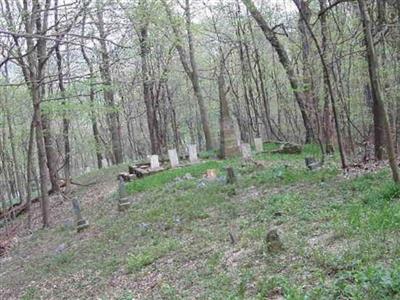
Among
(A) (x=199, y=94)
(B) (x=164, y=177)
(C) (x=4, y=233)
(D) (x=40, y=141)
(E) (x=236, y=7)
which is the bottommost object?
(C) (x=4, y=233)

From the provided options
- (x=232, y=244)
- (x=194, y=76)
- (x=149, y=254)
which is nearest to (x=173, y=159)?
(x=194, y=76)

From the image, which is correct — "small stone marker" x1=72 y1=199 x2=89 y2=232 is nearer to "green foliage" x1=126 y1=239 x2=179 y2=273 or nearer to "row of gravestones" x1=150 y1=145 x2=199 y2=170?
"green foliage" x1=126 y1=239 x2=179 y2=273

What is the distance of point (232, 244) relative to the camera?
7.44 meters

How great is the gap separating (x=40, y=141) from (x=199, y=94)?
9.81m

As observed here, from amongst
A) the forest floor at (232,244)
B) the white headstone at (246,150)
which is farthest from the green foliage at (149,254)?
the white headstone at (246,150)

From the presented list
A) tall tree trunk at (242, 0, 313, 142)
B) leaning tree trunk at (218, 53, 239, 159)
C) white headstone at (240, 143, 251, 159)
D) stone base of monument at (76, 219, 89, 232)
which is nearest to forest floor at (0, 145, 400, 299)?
stone base of monument at (76, 219, 89, 232)

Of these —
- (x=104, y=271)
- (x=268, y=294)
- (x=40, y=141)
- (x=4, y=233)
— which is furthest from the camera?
(x=4, y=233)

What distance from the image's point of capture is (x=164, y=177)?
1506cm

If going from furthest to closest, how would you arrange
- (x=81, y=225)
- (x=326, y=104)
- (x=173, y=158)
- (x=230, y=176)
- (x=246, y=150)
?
(x=173, y=158)
(x=246, y=150)
(x=326, y=104)
(x=81, y=225)
(x=230, y=176)

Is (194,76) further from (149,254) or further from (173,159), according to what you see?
(149,254)

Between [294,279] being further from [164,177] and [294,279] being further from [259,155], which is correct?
[259,155]

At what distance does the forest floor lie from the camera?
531 centimetres

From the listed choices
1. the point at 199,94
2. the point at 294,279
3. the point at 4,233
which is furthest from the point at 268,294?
the point at 199,94

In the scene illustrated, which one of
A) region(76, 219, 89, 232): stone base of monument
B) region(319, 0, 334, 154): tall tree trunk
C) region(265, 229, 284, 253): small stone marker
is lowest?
region(76, 219, 89, 232): stone base of monument
